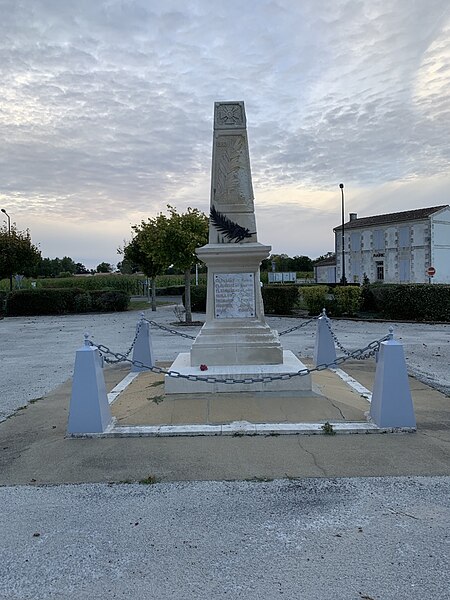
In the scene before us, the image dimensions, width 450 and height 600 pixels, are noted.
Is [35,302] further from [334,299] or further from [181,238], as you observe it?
[334,299]

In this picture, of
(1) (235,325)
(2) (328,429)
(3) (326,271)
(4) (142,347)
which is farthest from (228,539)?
(3) (326,271)

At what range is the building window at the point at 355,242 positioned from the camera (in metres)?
54.8

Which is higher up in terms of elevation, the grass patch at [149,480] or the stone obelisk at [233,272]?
the stone obelisk at [233,272]

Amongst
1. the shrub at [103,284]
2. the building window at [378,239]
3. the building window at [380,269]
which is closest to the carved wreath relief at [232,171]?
the shrub at [103,284]

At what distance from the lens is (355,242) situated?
55.2m

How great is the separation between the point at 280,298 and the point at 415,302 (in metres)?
5.83

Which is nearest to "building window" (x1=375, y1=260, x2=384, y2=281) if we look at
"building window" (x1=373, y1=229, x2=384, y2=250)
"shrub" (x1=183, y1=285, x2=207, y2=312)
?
"building window" (x1=373, y1=229, x2=384, y2=250)

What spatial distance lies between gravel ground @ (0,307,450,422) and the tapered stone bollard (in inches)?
59.1

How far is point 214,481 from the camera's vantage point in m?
3.79

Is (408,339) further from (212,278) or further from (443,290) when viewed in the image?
(212,278)

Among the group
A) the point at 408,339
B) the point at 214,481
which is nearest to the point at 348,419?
the point at 214,481

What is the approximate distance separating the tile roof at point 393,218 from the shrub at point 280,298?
104 feet

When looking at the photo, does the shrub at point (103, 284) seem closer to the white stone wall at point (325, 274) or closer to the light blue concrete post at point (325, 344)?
the white stone wall at point (325, 274)

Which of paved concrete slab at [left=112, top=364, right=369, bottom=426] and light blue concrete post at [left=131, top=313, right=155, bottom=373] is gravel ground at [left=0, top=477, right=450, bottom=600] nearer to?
paved concrete slab at [left=112, top=364, right=369, bottom=426]
